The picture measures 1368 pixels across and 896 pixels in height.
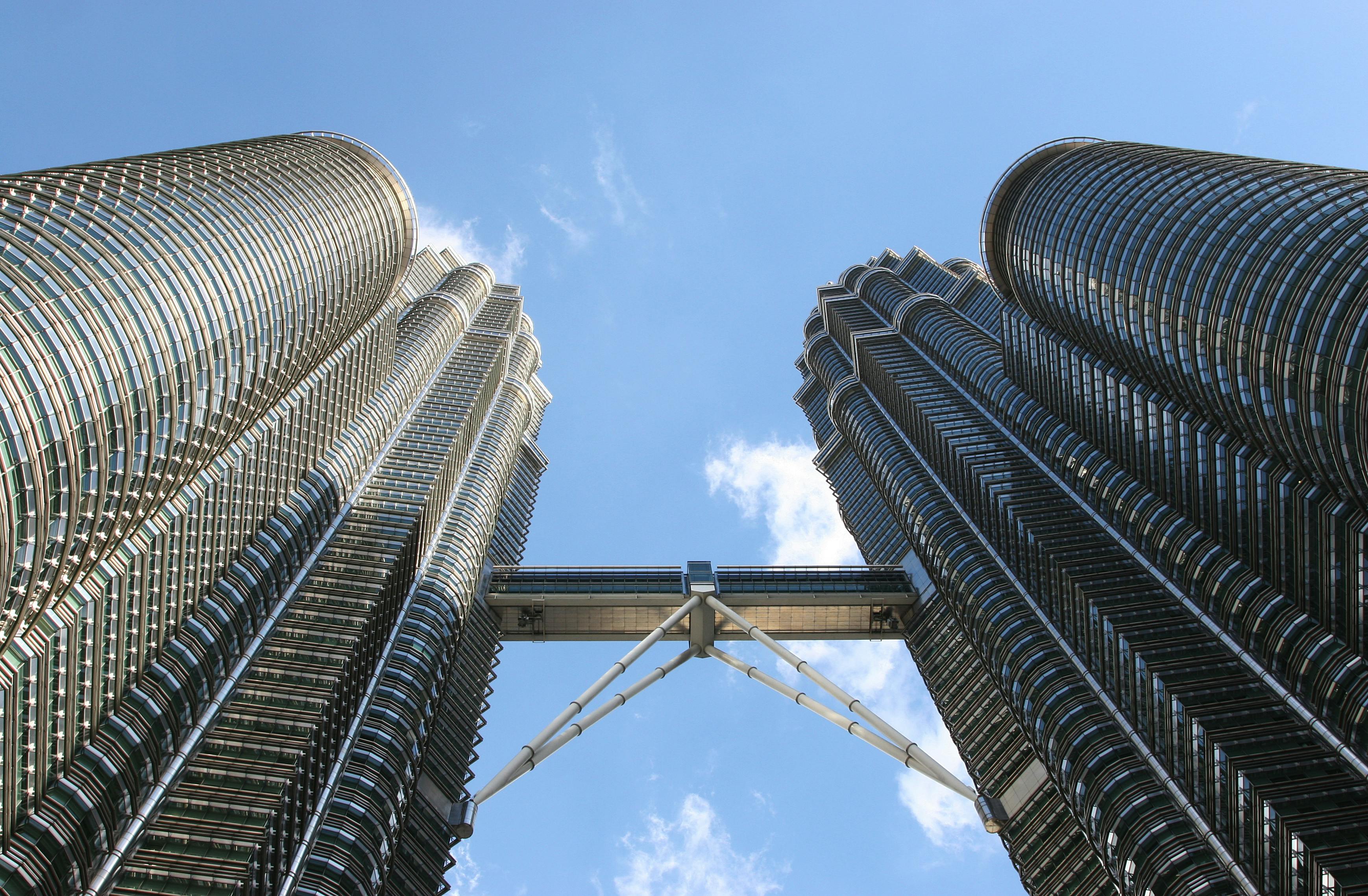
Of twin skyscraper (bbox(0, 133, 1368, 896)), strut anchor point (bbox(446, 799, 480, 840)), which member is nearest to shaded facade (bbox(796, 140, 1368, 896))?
twin skyscraper (bbox(0, 133, 1368, 896))

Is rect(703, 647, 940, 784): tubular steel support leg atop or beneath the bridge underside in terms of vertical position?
beneath

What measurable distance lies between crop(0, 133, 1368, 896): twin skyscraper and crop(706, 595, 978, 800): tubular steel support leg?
2.25 meters

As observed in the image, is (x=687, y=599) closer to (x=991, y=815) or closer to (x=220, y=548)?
(x=991, y=815)

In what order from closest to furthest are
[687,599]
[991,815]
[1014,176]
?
1. [991,815]
2. [1014,176]
3. [687,599]

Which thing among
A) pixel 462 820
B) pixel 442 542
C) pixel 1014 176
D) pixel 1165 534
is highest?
pixel 1014 176

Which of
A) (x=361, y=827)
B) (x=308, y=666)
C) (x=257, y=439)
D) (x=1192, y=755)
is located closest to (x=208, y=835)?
(x=361, y=827)

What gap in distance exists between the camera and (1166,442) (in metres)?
82.5

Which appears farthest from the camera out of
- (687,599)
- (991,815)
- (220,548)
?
(687,599)

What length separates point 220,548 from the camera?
70.5m

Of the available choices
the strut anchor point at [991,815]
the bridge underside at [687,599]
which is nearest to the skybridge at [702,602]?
the bridge underside at [687,599]

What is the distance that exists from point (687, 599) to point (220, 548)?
2208 inches

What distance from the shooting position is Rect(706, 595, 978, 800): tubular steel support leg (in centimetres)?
8488

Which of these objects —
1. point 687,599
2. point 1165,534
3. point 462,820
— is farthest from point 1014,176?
point 462,820

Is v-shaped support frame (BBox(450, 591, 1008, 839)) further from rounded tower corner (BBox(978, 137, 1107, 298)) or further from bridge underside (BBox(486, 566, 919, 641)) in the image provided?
rounded tower corner (BBox(978, 137, 1107, 298))
